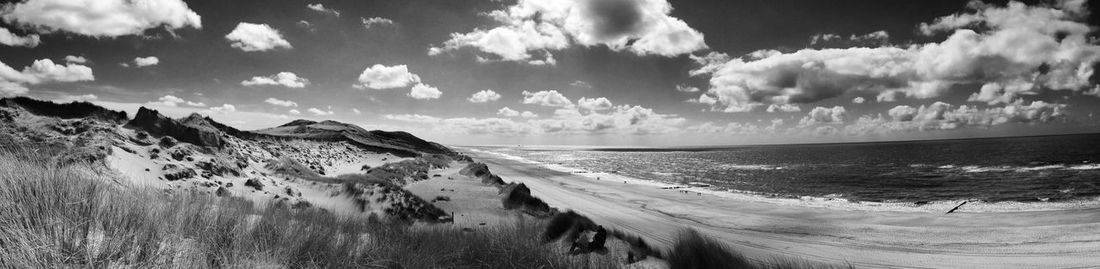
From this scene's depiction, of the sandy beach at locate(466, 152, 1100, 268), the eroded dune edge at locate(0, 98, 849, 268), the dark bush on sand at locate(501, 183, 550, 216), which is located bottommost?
the sandy beach at locate(466, 152, 1100, 268)

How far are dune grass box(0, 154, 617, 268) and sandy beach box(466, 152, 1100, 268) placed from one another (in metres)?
6.17

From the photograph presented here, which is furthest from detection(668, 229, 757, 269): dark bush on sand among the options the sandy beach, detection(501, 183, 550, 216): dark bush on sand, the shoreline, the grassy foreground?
the shoreline

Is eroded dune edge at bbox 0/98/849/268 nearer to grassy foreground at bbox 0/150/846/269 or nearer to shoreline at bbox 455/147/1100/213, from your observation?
grassy foreground at bbox 0/150/846/269

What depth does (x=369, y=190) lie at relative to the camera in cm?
1422

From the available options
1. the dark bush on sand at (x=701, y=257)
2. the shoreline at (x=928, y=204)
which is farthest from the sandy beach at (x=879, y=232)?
the dark bush on sand at (x=701, y=257)

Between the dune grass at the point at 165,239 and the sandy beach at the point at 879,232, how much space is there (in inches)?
243

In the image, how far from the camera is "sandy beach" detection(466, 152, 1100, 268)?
462 inches

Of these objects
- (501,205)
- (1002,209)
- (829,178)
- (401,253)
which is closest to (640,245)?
(401,253)

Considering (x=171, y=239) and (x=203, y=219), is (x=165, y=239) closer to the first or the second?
(x=171, y=239)

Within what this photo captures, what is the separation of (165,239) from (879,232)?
18.7 metres

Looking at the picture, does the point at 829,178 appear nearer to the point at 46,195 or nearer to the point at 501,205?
the point at 501,205

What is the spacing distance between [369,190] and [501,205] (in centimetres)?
441

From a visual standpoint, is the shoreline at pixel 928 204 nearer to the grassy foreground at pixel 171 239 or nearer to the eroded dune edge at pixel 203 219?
the eroded dune edge at pixel 203 219

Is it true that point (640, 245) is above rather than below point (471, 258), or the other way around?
below
